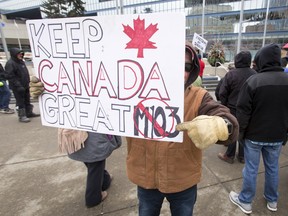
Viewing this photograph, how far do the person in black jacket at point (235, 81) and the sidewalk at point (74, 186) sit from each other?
7.0 inches

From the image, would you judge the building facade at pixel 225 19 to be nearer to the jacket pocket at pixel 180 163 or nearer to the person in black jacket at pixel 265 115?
the person in black jacket at pixel 265 115

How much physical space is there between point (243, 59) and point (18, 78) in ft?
16.7

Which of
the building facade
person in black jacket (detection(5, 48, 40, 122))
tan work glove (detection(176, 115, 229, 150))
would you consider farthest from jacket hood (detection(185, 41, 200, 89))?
the building facade

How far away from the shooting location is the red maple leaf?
1341mm

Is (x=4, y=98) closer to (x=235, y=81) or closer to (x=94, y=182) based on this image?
(x=94, y=182)

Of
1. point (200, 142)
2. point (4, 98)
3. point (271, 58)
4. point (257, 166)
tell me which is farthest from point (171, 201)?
point (4, 98)

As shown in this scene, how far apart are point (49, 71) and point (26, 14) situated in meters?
71.8

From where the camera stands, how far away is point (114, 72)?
1.49 m

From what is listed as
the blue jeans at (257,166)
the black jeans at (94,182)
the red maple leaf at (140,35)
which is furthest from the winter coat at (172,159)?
the blue jeans at (257,166)

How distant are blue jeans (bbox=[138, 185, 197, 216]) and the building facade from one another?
109ft

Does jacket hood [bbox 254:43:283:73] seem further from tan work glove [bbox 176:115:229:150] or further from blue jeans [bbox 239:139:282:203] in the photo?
tan work glove [bbox 176:115:229:150]

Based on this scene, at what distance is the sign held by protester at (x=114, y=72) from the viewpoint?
1334 mm

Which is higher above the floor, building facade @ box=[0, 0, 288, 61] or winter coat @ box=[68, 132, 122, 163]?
→ building facade @ box=[0, 0, 288, 61]

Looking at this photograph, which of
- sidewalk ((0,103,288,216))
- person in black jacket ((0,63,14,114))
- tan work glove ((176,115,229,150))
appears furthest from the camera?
person in black jacket ((0,63,14,114))
